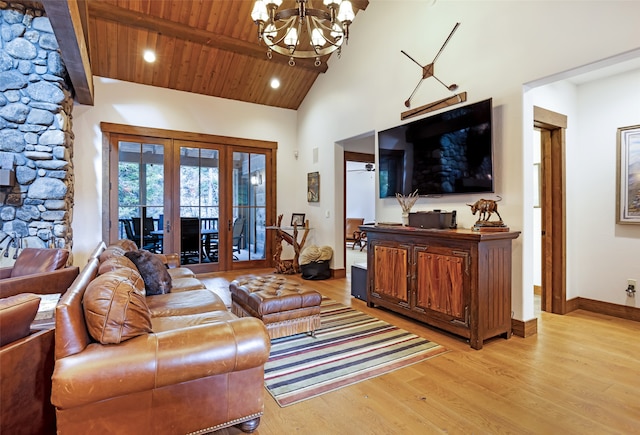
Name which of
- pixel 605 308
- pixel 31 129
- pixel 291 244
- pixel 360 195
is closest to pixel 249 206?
pixel 291 244

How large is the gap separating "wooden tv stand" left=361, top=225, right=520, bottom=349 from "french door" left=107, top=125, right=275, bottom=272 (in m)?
3.81

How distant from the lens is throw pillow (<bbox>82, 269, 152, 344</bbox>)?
1537 mm

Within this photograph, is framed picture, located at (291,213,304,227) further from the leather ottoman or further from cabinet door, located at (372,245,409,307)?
the leather ottoman

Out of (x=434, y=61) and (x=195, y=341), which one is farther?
(x=434, y=61)

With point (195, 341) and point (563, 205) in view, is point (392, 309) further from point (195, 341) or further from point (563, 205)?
point (195, 341)

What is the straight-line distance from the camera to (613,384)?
238 centimetres

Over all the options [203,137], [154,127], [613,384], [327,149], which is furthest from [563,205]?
[154,127]

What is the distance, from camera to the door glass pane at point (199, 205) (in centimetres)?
622

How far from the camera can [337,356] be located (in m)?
2.83

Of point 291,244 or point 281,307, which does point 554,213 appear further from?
point 291,244

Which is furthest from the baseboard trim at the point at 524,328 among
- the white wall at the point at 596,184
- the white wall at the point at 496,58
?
the white wall at the point at 596,184

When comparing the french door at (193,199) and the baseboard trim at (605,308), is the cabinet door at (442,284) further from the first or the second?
the french door at (193,199)

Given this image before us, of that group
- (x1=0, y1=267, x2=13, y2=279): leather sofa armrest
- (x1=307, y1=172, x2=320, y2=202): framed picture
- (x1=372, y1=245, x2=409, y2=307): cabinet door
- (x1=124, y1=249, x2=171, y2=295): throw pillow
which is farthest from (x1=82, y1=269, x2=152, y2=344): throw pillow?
(x1=307, y1=172, x2=320, y2=202): framed picture

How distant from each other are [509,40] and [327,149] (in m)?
3.42
